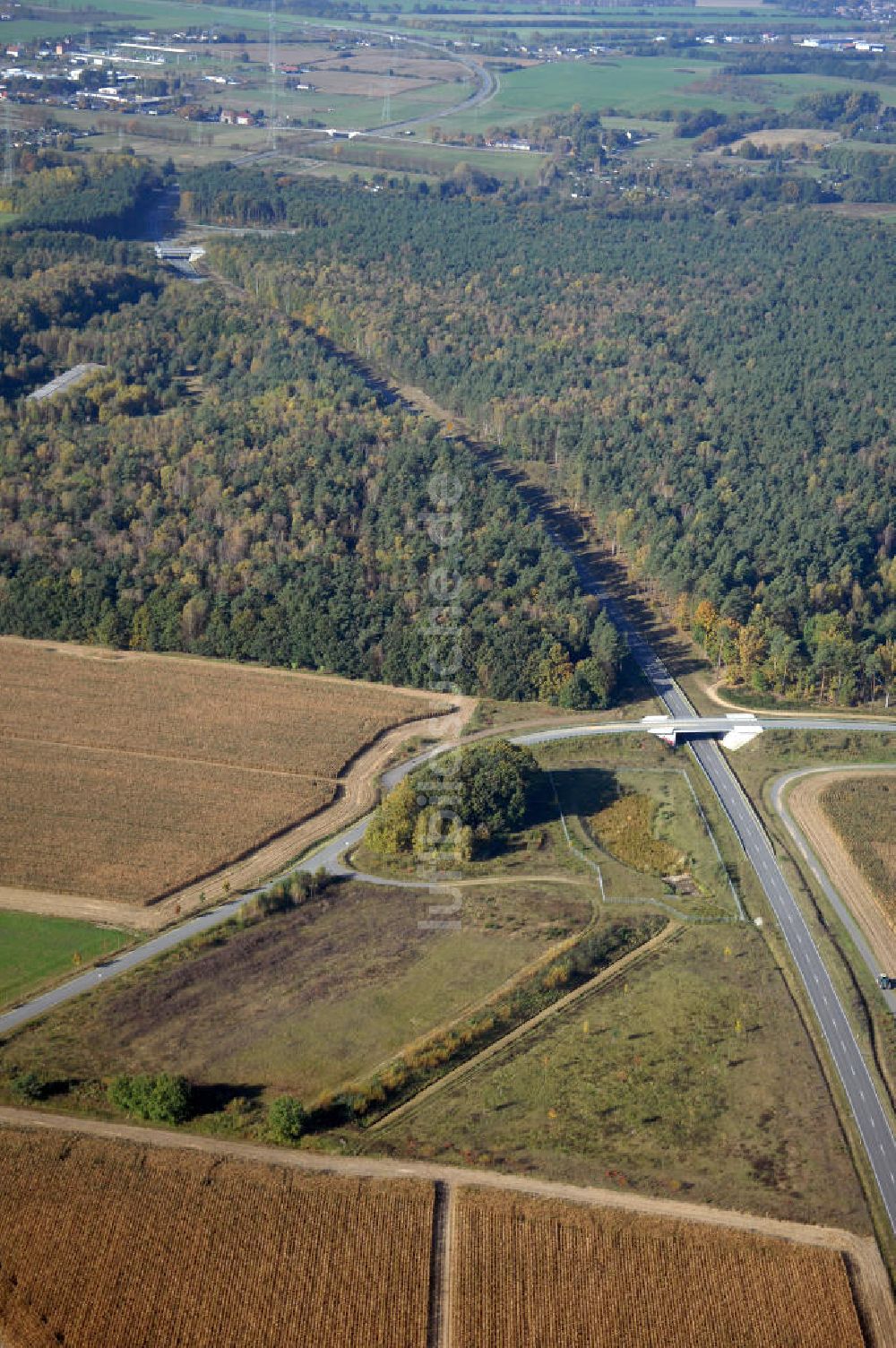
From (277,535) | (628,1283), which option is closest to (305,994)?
(628,1283)

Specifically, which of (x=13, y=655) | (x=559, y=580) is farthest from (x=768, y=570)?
(x=13, y=655)

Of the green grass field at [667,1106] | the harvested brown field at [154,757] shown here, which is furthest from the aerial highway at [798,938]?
the harvested brown field at [154,757]

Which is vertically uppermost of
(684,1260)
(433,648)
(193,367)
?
(193,367)

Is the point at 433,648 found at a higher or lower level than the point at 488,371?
lower

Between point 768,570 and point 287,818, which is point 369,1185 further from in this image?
point 768,570

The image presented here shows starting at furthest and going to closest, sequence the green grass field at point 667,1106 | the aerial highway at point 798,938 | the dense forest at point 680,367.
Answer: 1. the dense forest at point 680,367
2. the aerial highway at point 798,938
3. the green grass field at point 667,1106

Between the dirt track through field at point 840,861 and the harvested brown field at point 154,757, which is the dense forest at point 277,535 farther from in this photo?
the dirt track through field at point 840,861
